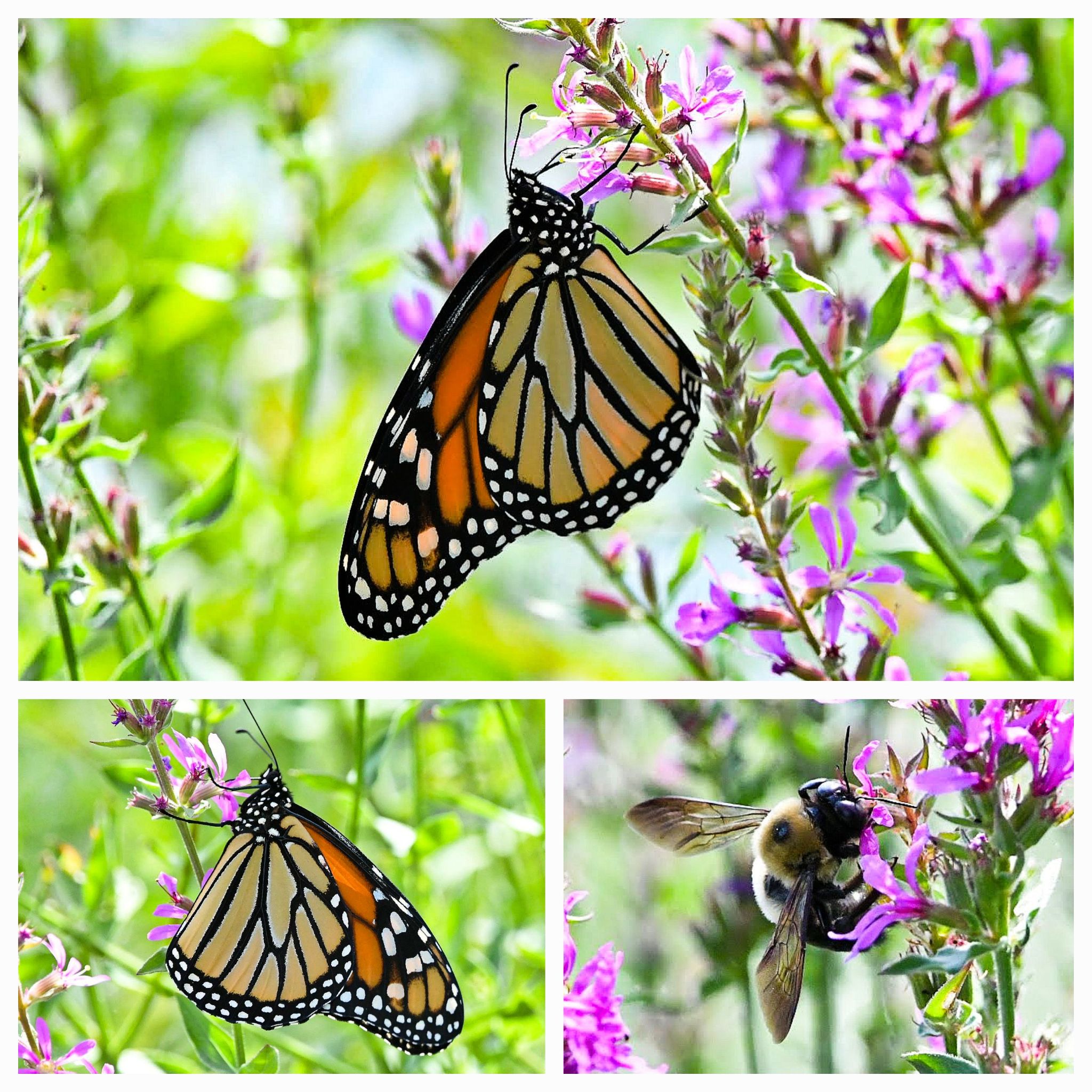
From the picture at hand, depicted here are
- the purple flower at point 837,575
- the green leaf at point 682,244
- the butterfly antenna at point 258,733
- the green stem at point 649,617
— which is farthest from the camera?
the butterfly antenna at point 258,733

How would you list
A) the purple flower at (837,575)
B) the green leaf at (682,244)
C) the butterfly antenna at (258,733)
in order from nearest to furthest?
the green leaf at (682,244)
the purple flower at (837,575)
the butterfly antenna at (258,733)

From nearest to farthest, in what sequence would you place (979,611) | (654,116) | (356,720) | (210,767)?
1. (654,116)
2. (979,611)
3. (210,767)
4. (356,720)

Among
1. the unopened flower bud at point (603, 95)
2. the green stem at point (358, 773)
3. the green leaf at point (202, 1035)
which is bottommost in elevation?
the green leaf at point (202, 1035)

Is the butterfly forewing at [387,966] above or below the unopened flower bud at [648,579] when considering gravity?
below

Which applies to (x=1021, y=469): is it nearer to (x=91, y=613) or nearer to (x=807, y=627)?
(x=807, y=627)

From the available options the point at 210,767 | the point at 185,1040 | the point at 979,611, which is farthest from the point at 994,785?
the point at 185,1040

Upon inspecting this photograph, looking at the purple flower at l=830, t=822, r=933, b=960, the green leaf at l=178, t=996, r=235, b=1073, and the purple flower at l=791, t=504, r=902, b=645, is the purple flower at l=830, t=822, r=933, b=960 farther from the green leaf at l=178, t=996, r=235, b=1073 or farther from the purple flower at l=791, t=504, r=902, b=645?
the green leaf at l=178, t=996, r=235, b=1073

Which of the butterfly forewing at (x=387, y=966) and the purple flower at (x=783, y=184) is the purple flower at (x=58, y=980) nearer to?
the butterfly forewing at (x=387, y=966)

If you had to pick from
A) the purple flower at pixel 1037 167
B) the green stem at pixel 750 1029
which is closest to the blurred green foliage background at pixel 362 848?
the green stem at pixel 750 1029
